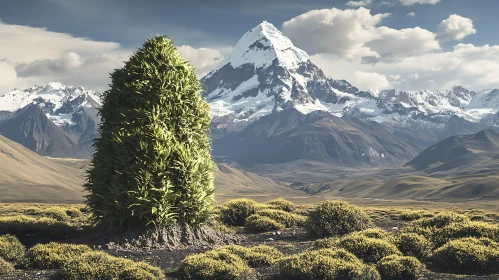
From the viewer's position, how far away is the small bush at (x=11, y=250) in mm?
17250

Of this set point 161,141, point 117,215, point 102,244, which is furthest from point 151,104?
point 102,244

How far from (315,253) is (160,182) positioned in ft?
24.6

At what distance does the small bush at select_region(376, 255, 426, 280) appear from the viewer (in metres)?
14.4

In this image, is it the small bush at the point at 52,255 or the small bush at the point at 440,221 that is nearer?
the small bush at the point at 52,255

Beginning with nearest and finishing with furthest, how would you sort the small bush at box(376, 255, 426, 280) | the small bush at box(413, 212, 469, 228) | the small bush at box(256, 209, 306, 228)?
the small bush at box(376, 255, 426, 280) < the small bush at box(413, 212, 469, 228) < the small bush at box(256, 209, 306, 228)

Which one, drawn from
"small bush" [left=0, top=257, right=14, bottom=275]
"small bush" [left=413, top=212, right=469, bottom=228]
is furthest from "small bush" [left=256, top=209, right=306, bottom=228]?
"small bush" [left=0, top=257, right=14, bottom=275]

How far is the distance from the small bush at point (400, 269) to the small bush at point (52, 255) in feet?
35.3

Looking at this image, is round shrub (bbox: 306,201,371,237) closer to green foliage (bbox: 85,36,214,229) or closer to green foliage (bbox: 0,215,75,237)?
green foliage (bbox: 85,36,214,229)

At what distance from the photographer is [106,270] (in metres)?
14.0

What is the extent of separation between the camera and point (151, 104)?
20.1 m

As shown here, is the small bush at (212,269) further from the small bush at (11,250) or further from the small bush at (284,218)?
the small bush at (284,218)

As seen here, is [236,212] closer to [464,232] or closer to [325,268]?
[464,232]

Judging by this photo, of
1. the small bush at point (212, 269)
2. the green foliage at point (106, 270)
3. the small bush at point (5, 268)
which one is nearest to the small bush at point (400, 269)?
the small bush at point (212, 269)

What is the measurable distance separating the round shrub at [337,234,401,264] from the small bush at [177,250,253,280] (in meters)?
4.23
